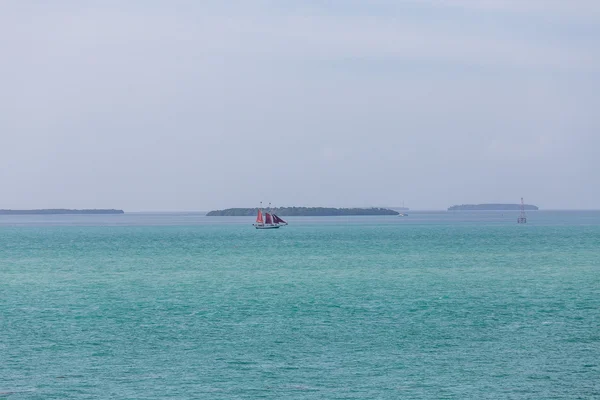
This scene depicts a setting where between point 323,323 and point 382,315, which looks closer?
point 323,323

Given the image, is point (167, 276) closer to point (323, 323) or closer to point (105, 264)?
point (105, 264)

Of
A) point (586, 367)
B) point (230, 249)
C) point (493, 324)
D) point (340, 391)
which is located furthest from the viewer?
point (230, 249)

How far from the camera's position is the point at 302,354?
104 feet

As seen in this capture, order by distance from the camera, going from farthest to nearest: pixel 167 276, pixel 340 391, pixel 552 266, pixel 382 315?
pixel 552 266 < pixel 167 276 < pixel 382 315 < pixel 340 391

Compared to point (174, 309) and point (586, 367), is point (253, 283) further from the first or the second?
point (586, 367)

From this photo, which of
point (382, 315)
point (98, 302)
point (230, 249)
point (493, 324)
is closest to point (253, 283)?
point (98, 302)

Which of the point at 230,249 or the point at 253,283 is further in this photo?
the point at 230,249

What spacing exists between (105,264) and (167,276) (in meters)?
18.0

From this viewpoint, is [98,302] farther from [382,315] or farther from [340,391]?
[340,391]

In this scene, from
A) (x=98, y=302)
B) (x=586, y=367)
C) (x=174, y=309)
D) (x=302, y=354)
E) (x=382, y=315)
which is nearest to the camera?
(x=586, y=367)

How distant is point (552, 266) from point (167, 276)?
3610 centimetres

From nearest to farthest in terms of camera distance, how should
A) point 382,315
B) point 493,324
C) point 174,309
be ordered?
point 493,324
point 382,315
point 174,309

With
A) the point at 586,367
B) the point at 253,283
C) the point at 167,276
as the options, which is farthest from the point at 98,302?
the point at 586,367

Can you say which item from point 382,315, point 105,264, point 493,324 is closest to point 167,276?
point 105,264
